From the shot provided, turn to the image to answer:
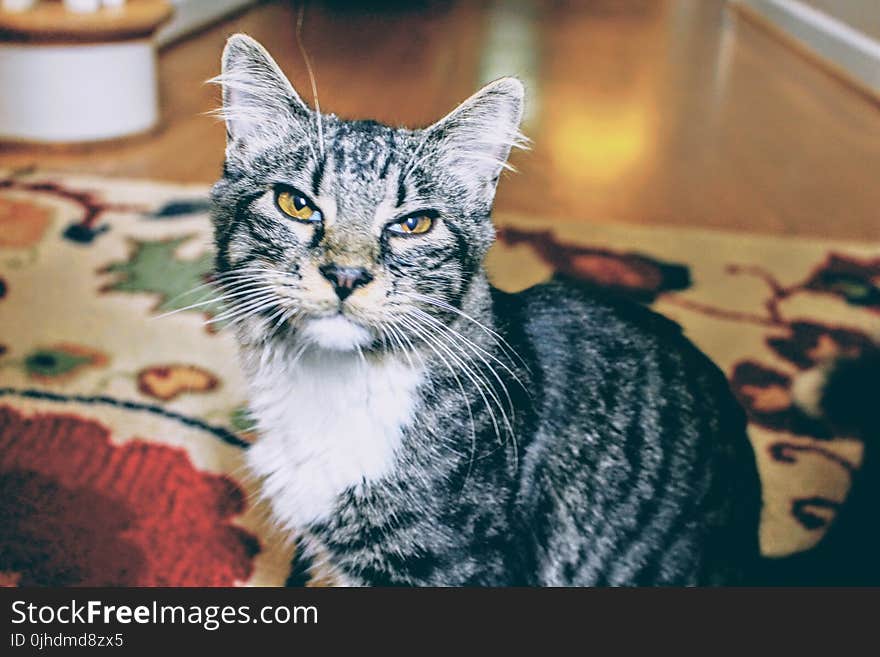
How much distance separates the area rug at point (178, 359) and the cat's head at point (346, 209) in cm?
14

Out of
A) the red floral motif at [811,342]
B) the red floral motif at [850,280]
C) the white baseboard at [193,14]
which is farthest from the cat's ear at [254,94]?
the white baseboard at [193,14]

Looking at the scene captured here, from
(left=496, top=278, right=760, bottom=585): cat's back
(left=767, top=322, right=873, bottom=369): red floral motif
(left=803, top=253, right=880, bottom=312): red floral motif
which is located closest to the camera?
(left=496, top=278, right=760, bottom=585): cat's back

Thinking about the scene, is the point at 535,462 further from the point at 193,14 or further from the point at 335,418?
the point at 193,14

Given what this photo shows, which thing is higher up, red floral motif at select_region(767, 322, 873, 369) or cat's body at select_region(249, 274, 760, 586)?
cat's body at select_region(249, 274, 760, 586)

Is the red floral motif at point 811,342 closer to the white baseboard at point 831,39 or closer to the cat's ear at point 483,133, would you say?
the cat's ear at point 483,133

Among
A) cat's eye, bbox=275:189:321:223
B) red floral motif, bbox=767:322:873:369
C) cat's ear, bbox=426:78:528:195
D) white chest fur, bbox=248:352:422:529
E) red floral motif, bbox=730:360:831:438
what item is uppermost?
cat's ear, bbox=426:78:528:195

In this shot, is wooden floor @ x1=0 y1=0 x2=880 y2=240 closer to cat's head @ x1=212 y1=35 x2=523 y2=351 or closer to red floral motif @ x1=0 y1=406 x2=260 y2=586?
cat's head @ x1=212 y1=35 x2=523 y2=351

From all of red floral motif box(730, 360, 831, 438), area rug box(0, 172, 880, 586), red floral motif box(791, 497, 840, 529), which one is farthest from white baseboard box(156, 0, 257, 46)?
red floral motif box(791, 497, 840, 529)

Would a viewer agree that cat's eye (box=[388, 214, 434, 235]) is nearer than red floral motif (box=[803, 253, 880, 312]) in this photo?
Yes

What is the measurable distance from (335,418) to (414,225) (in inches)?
7.1

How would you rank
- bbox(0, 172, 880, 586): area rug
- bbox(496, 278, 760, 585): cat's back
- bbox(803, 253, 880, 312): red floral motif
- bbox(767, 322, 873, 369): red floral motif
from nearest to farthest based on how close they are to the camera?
1. bbox(496, 278, 760, 585): cat's back
2. bbox(0, 172, 880, 586): area rug
3. bbox(767, 322, 873, 369): red floral motif
4. bbox(803, 253, 880, 312): red floral motif

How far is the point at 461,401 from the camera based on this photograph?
80cm

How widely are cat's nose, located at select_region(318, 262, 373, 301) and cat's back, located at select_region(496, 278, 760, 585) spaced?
193 millimetres

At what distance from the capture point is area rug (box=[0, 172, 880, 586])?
3.11 ft
